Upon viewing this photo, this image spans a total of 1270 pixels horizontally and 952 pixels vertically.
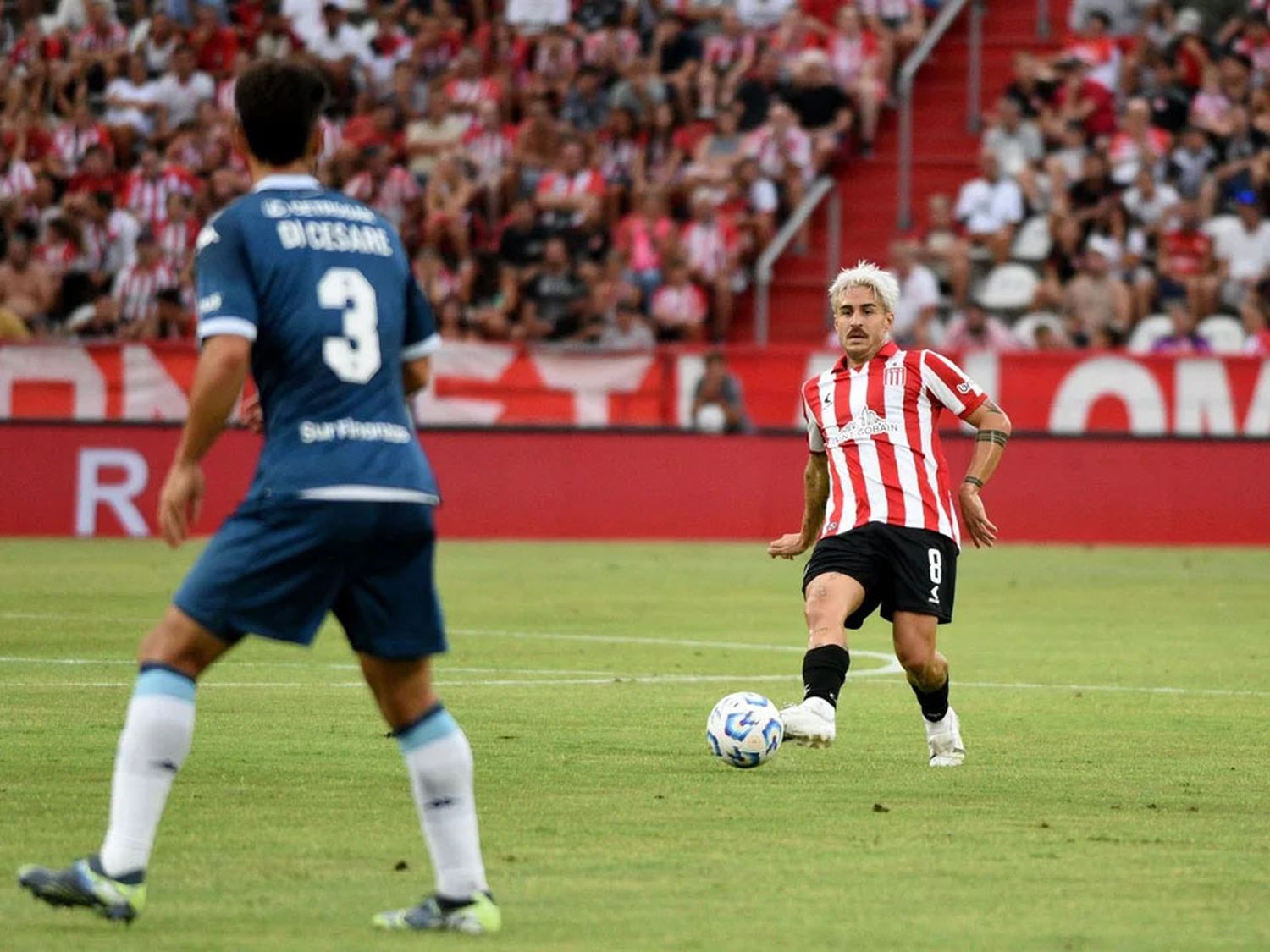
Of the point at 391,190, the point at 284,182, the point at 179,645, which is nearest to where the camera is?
the point at 179,645

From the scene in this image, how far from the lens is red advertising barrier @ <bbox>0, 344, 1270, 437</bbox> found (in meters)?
24.4

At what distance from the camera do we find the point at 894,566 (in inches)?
391

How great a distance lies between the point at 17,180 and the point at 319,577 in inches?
960

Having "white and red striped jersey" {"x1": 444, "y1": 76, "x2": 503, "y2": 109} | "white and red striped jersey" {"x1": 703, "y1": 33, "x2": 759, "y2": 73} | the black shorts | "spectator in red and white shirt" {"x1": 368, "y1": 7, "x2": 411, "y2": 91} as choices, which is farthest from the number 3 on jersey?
"spectator in red and white shirt" {"x1": 368, "y1": 7, "x2": 411, "y2": 91}

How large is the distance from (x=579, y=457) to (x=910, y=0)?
9003 mm

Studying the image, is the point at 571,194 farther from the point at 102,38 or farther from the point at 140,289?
the point at 102,38

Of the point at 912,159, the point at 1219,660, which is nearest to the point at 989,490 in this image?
the point at 912,159

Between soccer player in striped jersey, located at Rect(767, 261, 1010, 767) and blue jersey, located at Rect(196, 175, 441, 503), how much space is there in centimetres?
369

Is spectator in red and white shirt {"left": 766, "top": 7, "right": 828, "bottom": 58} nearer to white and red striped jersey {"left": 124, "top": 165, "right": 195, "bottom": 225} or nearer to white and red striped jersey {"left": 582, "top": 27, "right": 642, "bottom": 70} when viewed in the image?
white and red striped jersey {"left": 582, "top": 27, "right": 642, "bottom": 70}

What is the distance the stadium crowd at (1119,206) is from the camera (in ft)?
85.8

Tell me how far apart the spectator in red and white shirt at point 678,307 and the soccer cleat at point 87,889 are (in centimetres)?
2134

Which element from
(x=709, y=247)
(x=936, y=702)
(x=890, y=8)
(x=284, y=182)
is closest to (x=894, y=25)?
(x=890, y=8)

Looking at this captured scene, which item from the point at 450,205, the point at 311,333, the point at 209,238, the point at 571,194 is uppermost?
the point at 209,238

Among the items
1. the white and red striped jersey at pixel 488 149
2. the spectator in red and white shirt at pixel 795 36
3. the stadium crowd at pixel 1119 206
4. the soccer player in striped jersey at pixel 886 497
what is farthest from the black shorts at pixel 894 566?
the spectator in red and white shirt at pixel 795 36
